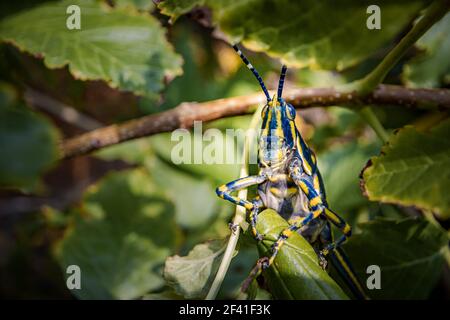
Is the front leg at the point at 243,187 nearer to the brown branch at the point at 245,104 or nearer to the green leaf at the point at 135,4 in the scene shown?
the brown branch at the point at 245,104

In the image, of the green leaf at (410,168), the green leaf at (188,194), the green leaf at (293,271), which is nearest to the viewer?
the green leaf at (293,271)

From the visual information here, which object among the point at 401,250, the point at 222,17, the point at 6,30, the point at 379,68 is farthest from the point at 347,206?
the point at 6,30

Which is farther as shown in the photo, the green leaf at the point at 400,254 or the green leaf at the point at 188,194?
the green leaf at the point at 188,194

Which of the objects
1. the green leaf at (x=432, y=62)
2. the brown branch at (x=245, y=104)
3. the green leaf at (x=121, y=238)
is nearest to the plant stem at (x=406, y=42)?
the brown branch at (x=245, y=104)

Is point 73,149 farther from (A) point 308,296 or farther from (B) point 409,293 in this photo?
(B) point 409,293

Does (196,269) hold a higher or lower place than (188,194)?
lower


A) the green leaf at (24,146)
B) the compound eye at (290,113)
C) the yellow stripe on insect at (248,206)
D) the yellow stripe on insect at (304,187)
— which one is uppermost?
the compound eye at (290,113)

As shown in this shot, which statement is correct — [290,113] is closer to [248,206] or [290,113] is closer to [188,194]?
[248,206]

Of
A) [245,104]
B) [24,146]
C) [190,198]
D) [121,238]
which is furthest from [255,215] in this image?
[190,198]
